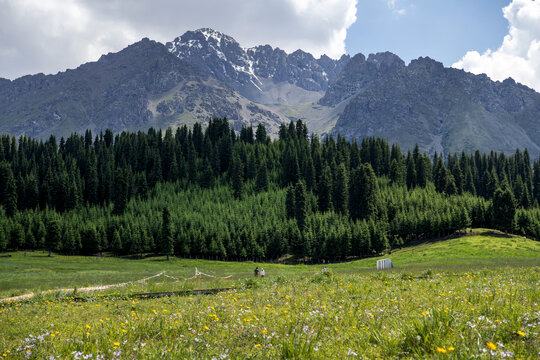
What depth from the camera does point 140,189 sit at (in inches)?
6363

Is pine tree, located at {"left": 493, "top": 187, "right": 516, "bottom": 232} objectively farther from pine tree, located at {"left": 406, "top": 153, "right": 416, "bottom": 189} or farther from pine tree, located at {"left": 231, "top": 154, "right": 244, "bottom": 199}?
pine tree, located at {"left": 231, "top": 154, "right": 244, "bottom": 199}

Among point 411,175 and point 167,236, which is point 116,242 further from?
point 411,175

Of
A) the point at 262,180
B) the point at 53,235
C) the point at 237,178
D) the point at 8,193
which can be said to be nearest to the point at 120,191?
the point at 8,193

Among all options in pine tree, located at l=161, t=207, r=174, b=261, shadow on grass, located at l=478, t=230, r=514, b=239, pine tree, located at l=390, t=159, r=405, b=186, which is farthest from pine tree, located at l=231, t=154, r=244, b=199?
shadow on grass, located at l=478, t=230, r=514, b=239

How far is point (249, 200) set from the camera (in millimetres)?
148250

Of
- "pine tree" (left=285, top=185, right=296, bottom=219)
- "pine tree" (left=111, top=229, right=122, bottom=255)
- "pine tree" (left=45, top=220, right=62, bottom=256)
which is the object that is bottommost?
"pine tree" (left=111, top=229, right=122, bottom=255)

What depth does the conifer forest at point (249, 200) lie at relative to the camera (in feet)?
355

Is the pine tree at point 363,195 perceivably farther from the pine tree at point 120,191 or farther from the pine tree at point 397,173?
the pine tree at point 120,191

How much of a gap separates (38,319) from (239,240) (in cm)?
9388

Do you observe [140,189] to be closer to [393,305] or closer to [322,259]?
[322,259]

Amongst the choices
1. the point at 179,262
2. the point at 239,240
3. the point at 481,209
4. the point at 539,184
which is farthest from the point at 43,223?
the point at 539,184

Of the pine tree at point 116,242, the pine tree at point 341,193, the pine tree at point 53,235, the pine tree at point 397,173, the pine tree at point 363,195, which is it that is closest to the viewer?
the pine tree at point 53,235

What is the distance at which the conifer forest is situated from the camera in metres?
108

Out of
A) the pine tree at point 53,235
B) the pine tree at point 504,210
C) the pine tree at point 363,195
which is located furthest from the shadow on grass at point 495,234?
the pine tree at point 53,235
